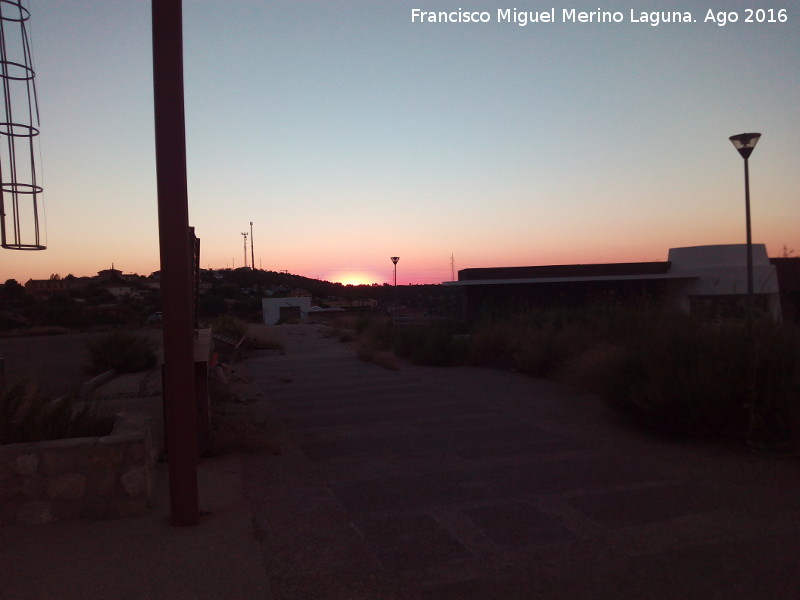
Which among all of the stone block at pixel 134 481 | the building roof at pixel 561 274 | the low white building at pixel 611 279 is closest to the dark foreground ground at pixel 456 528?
the stone block at pixel 134 481

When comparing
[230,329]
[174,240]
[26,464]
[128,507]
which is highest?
[174,240]

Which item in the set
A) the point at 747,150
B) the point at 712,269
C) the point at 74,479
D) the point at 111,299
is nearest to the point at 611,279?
the point at 712,269

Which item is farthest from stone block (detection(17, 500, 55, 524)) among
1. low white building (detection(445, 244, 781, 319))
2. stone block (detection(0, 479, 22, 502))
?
low white building (detection(445, 244, 781, 319))

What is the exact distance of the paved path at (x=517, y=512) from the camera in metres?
4.71

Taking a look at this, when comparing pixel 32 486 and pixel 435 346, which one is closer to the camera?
pixel 32 486

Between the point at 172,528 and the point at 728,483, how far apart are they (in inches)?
196

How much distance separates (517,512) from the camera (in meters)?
6.12

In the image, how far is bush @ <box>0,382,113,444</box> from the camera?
612 cm

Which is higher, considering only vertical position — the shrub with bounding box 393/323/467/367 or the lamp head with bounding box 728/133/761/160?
the lamp head with bounding box 728/133/761/160

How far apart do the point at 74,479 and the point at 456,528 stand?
306 centimetres

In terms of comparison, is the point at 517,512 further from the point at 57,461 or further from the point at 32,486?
the point at 32,486

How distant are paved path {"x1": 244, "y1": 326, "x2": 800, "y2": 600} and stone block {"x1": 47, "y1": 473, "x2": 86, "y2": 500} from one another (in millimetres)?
1426

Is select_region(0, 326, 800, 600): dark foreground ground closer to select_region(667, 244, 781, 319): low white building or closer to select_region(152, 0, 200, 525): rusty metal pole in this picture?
select_region(152, 0, 200, 525): rusty metal pole

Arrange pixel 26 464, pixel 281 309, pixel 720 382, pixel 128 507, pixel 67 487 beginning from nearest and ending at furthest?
pixel 26 464 < pixel 67 487 < pixel 128 507 < pixel 720 382 < pixel 281 309
